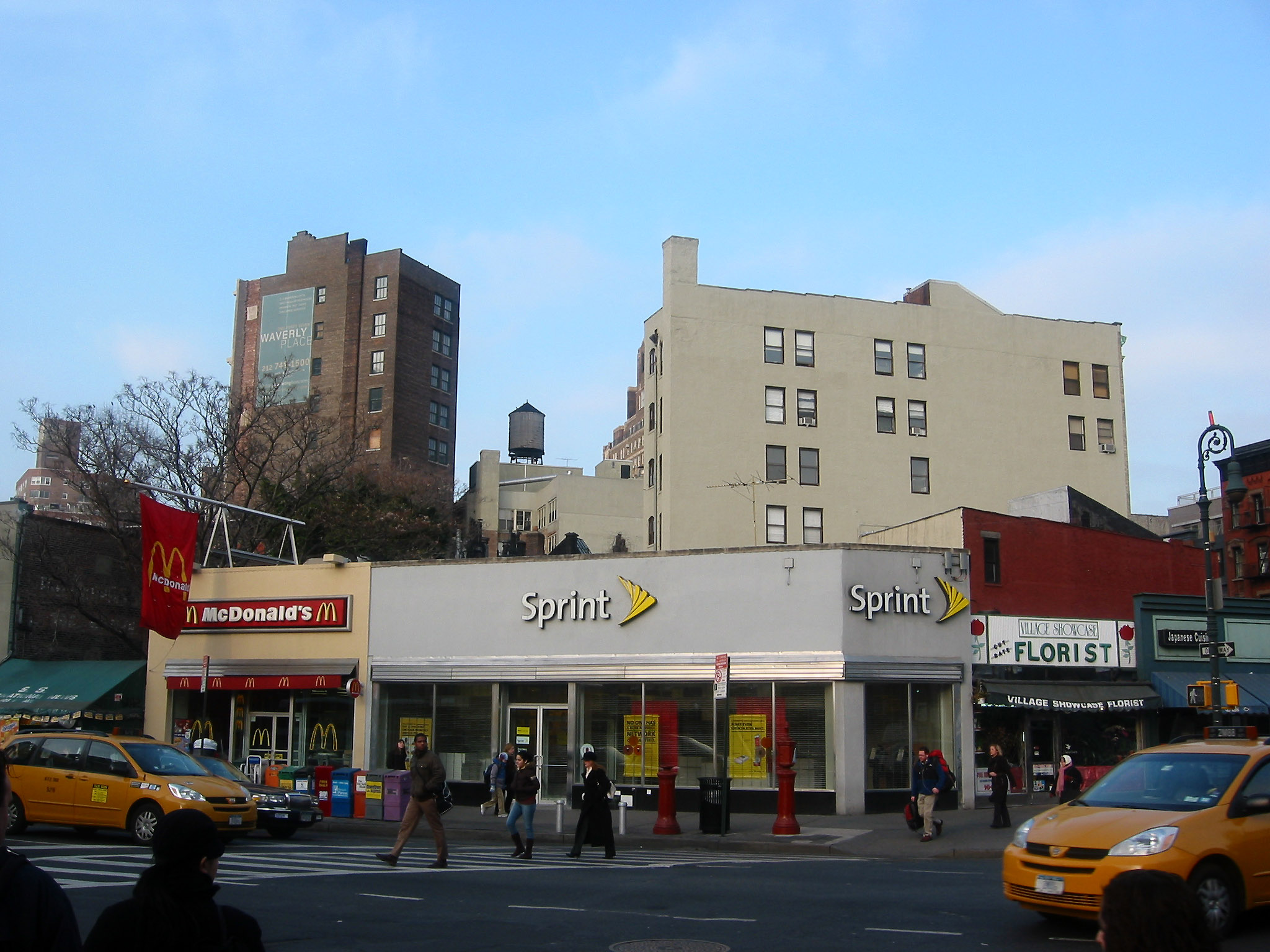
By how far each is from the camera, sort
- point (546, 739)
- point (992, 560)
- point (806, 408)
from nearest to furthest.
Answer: point (546, 739), point (992, 560), point (806, 408)

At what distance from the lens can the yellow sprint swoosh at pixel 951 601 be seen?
28.4m

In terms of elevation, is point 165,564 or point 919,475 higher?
point 919,475

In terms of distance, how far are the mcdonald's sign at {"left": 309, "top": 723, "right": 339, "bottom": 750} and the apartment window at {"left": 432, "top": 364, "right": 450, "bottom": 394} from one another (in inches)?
2136

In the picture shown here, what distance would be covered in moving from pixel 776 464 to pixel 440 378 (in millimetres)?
39887

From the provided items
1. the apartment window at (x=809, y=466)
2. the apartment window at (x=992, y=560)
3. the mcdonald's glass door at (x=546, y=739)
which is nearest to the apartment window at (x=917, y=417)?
the apartment window at (x=809, y=466)

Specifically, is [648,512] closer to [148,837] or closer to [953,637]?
[953,637]

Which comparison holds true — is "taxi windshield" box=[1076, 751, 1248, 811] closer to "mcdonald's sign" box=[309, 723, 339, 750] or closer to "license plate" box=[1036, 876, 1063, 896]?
"license plate" box=[1036, 876, 1063, 896]

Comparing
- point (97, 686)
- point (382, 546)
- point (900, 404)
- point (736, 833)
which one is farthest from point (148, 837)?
point (900, 404)

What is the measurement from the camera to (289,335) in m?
84.4

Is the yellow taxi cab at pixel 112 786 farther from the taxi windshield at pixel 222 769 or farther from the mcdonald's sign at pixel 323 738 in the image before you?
the mcdonald's sign at pixel 323 738

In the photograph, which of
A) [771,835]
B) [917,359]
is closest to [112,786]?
[771,835]

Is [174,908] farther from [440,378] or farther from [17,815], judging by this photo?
[440,378]

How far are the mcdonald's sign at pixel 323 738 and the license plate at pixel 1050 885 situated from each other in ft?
78.7

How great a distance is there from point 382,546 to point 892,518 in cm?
2098
